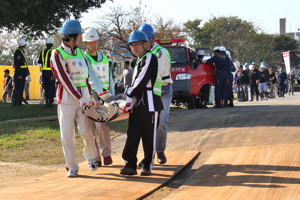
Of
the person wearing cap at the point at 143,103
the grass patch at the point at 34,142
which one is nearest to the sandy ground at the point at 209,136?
the grass patch at the point at 34,142

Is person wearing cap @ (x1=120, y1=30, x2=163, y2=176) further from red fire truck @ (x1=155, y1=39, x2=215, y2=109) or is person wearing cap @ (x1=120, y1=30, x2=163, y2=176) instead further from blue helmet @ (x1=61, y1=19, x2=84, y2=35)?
Result: red fire truck @ (x1=155, y1=39, x2=215, y2=109)

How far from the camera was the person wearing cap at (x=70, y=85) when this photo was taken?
5.57 m

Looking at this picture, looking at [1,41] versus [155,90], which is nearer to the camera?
[155,90]

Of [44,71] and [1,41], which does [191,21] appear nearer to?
[1,41]

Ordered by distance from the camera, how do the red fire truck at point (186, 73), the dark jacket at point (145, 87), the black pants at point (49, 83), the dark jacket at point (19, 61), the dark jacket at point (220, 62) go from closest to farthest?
the dark jacket at point (145, 87) → the black pants at point (49, 83) → the dark jacket at point (19, 61) → the red fire truck at point (186, 73) → the dark jacket at point (220, 62)

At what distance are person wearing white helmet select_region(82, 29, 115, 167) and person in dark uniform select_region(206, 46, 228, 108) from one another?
9326 millimetres

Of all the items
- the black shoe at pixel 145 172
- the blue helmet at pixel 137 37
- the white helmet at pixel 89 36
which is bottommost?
the black shoe at pixel 145 172

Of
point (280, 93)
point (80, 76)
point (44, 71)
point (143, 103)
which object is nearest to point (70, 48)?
point (80, 76)

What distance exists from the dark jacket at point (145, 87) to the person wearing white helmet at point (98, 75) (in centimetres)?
85

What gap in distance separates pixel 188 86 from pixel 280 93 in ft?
56.2

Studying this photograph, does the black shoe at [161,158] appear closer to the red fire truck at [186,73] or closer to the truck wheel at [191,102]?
the red fire truck at [186,73]

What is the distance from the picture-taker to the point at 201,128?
32.6 ft

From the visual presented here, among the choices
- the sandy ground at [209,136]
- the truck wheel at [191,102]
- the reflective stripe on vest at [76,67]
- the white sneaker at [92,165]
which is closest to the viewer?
the reflective stripe on vest at [76,67]

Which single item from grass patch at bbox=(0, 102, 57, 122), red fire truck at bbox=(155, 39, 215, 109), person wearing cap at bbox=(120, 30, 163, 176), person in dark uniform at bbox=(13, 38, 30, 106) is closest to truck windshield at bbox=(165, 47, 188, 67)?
red fire truck at bbox=(155, 39, 215, 109)
